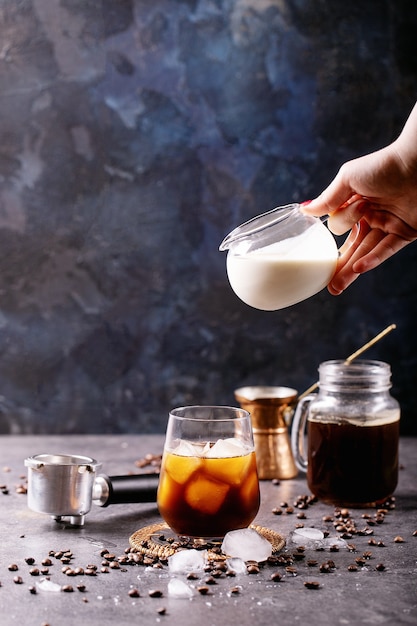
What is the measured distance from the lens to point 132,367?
2.93 m

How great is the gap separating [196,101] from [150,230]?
1.48ft

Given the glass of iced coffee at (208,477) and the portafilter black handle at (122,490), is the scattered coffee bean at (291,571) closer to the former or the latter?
the glass of iced coffee at (208,477)

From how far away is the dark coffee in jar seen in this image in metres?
2.06

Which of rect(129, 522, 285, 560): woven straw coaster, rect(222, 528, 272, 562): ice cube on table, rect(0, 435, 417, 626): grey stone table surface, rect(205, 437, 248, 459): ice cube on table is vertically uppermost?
rect(205, 437, 248, 459): ice cube on table

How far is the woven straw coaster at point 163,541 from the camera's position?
1.68 m

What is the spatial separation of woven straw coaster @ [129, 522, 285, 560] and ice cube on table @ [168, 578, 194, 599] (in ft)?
0.46

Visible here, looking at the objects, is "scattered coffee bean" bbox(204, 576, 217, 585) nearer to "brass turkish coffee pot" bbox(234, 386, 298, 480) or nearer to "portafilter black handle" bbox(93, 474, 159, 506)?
"portafilter black handle" bbox(93, 474, 159, 506)

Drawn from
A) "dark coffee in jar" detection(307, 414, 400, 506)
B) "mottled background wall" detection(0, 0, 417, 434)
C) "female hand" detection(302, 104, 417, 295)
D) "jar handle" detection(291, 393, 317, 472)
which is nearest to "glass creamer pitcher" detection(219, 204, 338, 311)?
"female hand" detection(302, 104, 417, 295)

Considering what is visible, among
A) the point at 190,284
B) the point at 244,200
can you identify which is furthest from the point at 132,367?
→ the point at 244,200

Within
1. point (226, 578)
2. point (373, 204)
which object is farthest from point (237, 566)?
point (373, 204)

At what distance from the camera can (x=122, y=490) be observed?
198 centimetres

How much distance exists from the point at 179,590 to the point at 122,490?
1.66 feet

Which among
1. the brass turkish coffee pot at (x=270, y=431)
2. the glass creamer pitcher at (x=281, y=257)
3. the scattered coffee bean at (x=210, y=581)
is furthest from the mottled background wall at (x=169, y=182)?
the scattered coffee bean at (x=210, y=581)

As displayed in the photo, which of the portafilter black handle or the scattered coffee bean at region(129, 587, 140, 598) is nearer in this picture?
the scattered coffee bean at region(129, 587, 140, 598)
